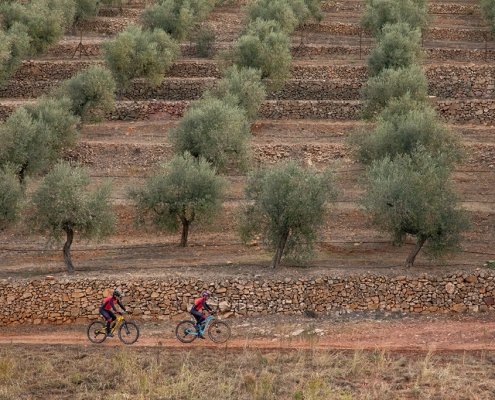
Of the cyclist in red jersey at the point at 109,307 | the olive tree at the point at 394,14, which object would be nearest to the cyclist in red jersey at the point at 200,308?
the cyclist in red jersey at the point at 109,307

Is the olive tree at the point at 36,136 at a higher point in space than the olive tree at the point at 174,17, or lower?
lower

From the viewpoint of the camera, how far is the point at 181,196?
1261 inches

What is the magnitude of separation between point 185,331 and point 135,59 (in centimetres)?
2869

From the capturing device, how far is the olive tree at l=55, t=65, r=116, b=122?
4472cm

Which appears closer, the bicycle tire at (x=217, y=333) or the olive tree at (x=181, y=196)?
the bicycle tire at (x=217, y=333)

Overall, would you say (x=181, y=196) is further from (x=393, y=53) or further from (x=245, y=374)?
(x=393, y=53)

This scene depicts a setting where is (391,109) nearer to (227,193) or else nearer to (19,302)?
(227,193)

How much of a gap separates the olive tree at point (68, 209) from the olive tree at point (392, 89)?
1937 centimetres

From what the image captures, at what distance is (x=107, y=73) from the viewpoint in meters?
46.8

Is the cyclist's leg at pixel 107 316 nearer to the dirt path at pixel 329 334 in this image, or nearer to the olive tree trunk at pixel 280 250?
the dirt path at pixel 329 334

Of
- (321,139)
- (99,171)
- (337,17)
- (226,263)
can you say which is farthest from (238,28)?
(226,263)

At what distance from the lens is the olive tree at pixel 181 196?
31953 millimetres

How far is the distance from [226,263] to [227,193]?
7.63m

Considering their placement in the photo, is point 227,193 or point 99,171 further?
point 99,171
